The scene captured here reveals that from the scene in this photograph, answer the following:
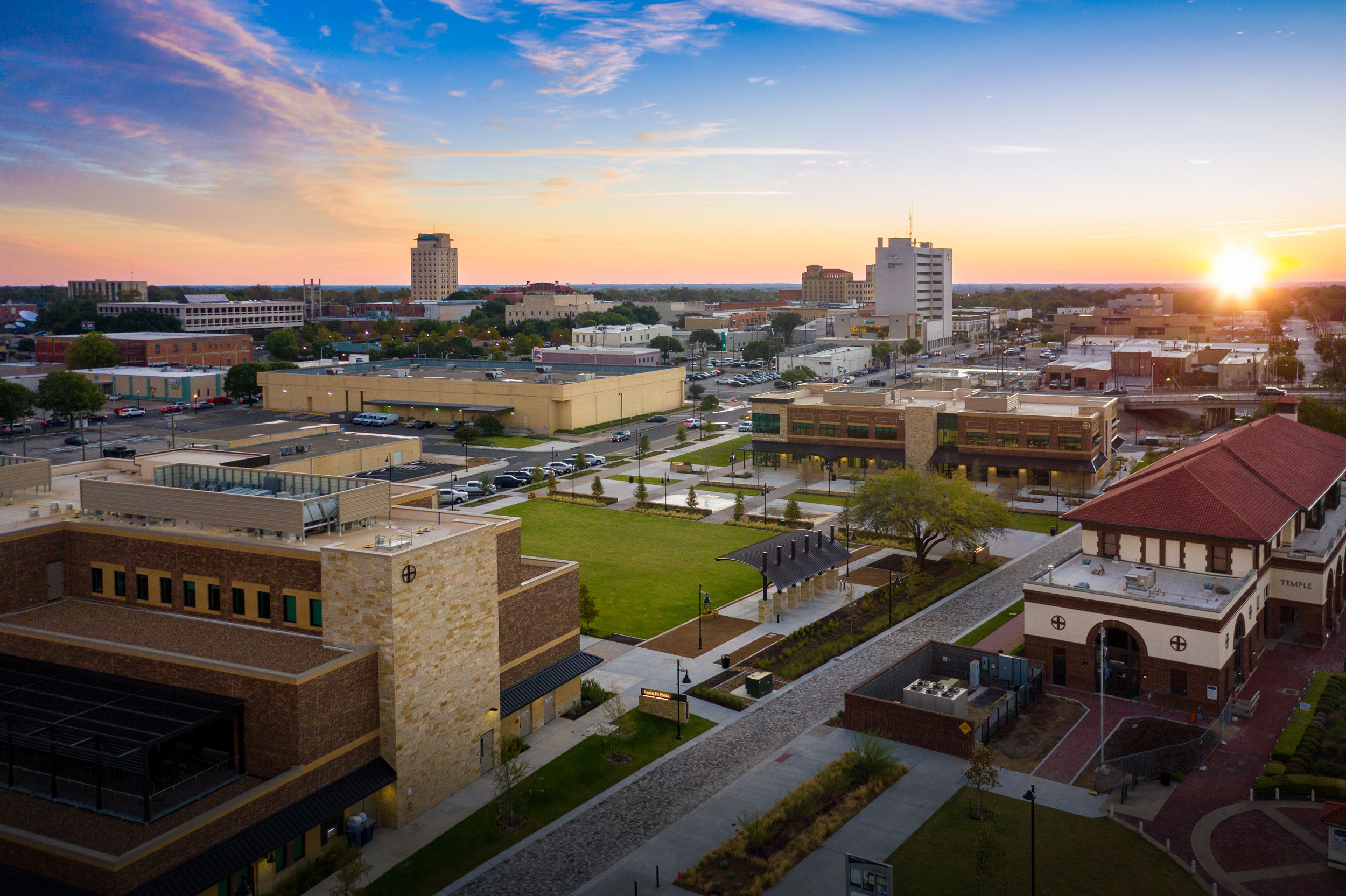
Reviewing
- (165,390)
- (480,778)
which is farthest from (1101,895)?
(165,390)

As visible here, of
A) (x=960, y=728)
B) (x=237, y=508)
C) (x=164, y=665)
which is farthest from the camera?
(x=960, y=728)

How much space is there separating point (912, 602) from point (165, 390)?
117 m

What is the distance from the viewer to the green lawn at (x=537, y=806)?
26844mm

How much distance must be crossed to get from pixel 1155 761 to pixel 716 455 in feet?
211

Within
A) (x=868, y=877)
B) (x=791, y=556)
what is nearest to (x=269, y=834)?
(x=868, y=877)

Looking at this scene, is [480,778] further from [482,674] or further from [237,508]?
[237,508]

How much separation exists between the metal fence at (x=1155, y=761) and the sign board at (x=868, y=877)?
429 inches

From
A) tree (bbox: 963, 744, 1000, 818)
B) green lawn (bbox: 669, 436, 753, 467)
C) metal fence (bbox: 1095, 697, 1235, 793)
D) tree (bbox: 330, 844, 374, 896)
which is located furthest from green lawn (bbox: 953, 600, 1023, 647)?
green lawn (bbox: 669, 436, 753, 467)

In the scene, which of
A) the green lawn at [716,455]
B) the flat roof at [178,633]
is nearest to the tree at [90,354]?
the green lawn at [716,455]

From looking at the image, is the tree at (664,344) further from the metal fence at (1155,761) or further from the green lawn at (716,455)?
the metal fence at (1155,761)

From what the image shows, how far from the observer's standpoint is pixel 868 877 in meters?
24.6

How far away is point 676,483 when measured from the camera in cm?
8294

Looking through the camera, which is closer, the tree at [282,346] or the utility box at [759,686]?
the utility box at [759,686]

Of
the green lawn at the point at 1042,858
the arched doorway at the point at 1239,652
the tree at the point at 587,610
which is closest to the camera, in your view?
the green lawn at the point at 1042,858
